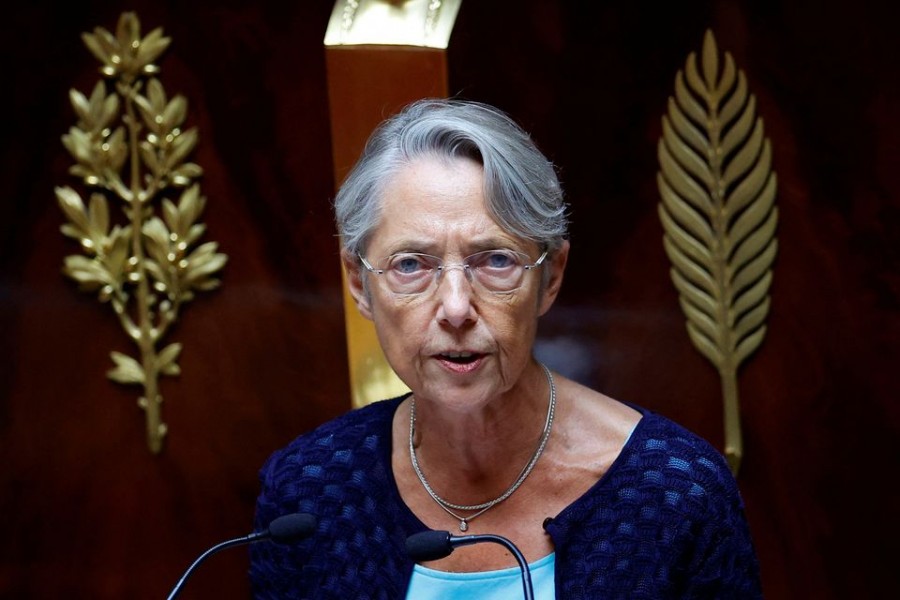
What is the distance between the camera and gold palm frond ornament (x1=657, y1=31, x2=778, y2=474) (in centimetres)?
256

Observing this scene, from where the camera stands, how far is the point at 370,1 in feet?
8.88

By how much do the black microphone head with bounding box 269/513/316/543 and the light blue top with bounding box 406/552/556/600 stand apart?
→ 40cm

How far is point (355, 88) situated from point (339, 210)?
2.39 feet

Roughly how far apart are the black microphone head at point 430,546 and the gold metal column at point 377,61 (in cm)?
123

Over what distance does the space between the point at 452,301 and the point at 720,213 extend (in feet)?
3.02

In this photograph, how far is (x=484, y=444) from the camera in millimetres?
2104

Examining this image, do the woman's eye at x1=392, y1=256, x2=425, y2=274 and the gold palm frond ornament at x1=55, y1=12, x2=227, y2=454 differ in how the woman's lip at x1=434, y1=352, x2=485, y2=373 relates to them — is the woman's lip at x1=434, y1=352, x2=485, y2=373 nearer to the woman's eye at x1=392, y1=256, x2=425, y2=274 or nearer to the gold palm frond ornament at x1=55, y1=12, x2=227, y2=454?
the woman's eye at x1=392, y1=256, x2=425, y2=274

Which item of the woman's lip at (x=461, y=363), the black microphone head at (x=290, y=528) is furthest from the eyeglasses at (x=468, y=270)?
the black microphone head at (x=290, y=528)

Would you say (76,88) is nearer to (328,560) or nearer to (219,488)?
(219,488)

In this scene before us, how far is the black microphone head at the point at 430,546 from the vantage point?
1.66m

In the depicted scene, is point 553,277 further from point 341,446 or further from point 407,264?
point 341,446


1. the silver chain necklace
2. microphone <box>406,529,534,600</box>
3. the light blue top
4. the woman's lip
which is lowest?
the light blue top

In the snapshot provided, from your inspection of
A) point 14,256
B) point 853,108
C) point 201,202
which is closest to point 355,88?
point 201,202

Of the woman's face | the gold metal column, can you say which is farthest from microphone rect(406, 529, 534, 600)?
the gold metal column
